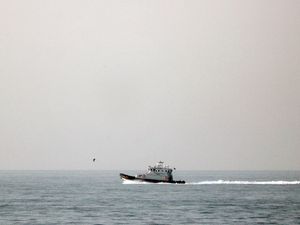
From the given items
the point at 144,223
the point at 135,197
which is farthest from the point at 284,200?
the point at 144,223

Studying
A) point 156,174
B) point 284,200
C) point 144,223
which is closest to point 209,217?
point 144,223

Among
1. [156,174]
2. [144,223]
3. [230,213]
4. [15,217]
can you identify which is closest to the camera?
[144,223]

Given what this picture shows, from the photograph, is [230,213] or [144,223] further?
[230,213]

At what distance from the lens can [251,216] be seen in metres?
101

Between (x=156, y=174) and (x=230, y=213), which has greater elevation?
(x=156, y=174)

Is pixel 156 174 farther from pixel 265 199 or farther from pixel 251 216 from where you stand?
pixel 251 216

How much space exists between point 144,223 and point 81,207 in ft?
90.1

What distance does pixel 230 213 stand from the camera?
106 meters

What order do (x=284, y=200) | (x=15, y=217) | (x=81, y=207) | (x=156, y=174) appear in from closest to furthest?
(x=15, y=217) → (x=81, y=207) → (x=284, y=200) → (x=156, y=174)

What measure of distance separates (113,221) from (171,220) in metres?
8.41

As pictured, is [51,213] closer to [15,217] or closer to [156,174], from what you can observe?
[15,217]

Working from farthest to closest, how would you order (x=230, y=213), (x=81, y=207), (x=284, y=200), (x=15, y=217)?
(x=284, y=200)
(x=81, y=207)
(x=230, y=213)
(x=15, y=217)

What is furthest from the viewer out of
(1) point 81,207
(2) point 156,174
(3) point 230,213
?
(2) point 156,174

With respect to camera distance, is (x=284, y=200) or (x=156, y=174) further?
(x=156, y=174)
